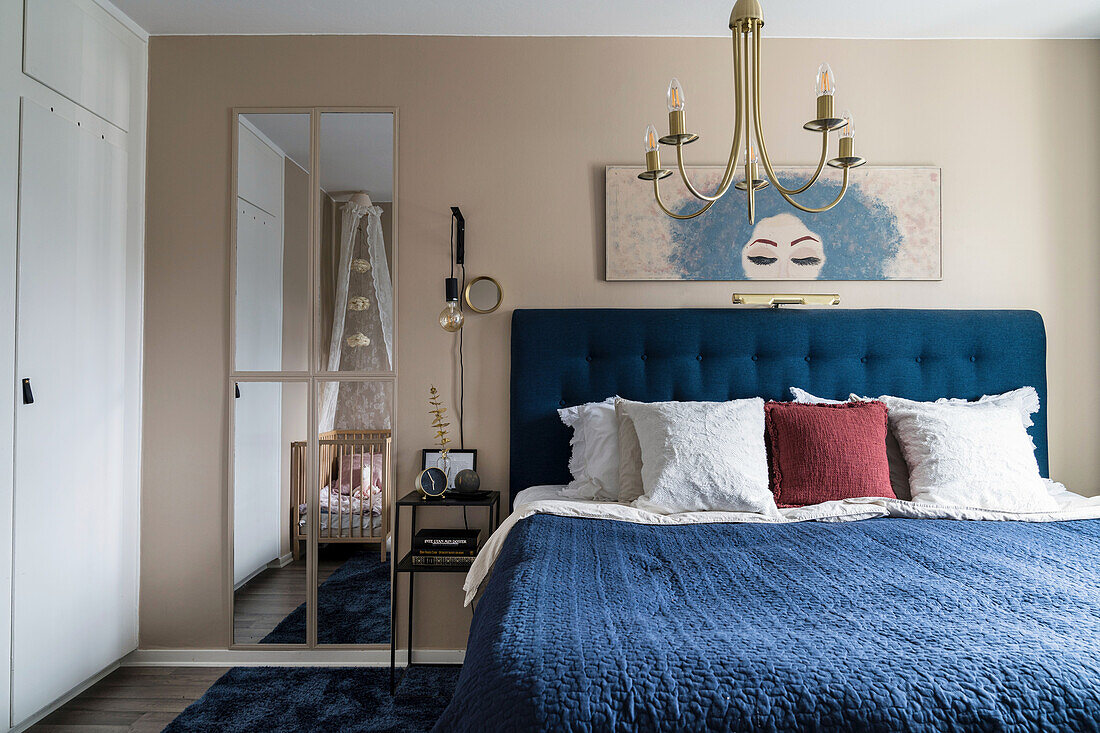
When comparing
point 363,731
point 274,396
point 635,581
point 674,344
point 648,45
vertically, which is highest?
point 648,45

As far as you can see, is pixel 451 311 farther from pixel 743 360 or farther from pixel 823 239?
pixel 823 239

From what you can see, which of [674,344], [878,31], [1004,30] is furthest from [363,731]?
[1004,30]

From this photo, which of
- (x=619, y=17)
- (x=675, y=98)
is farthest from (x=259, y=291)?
(x=675, y=98)

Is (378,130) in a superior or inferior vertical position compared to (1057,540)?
superior

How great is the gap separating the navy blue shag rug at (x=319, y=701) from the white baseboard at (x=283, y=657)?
1.7 inches

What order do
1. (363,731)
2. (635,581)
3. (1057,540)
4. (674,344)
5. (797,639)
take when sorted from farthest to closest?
(674,344)
(363,731)
(1057,540)
(635,581)
(797,639)

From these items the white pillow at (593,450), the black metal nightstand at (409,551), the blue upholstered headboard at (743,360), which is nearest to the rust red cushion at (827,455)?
the blue upholstered headboard at (743,360)

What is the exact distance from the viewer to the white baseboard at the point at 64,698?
7.27 ft

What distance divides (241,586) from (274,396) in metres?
0.82

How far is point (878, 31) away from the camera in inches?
112

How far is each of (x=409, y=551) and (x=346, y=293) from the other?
1.15m

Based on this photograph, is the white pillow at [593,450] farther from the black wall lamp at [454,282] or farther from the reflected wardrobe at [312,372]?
the reflected wardrobe at [312,372]

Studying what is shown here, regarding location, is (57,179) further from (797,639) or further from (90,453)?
(797,639)

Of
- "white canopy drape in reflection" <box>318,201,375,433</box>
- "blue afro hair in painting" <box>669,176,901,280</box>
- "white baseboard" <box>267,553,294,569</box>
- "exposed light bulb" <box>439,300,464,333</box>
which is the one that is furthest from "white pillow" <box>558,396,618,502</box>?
"white baseboard" <box>267,553,294,569</box>
